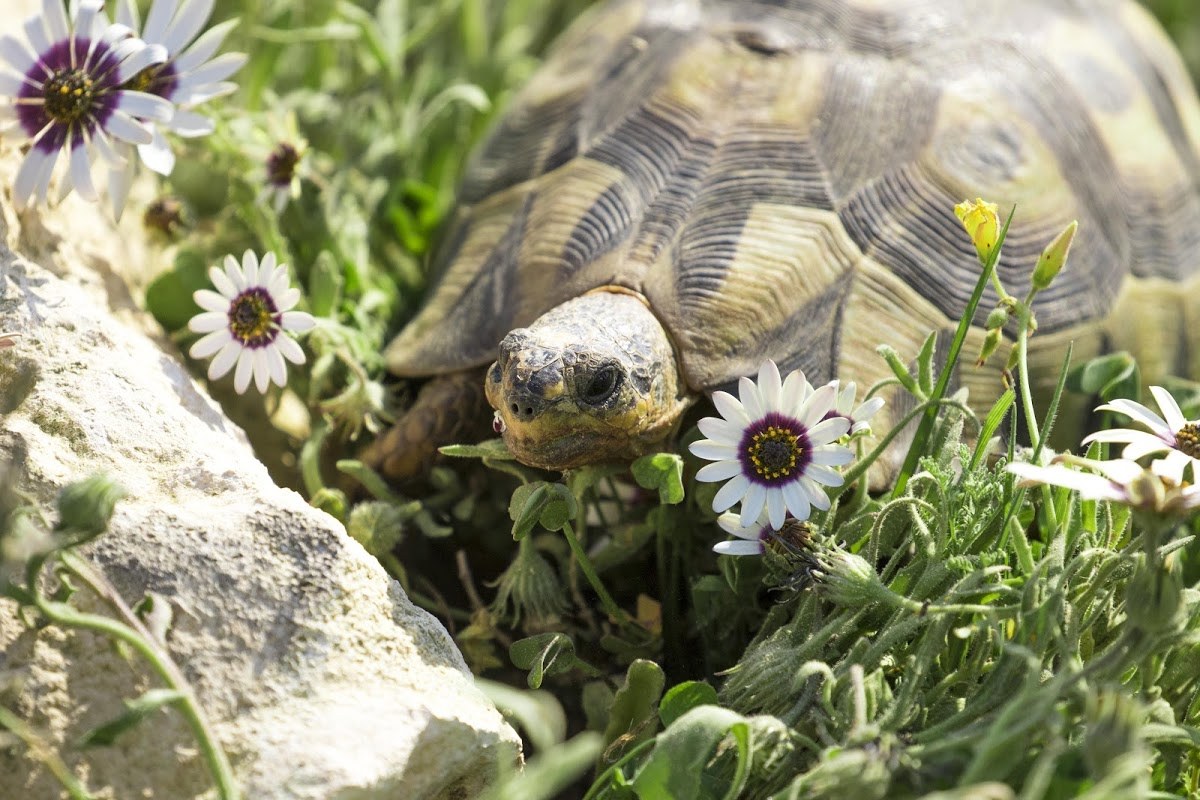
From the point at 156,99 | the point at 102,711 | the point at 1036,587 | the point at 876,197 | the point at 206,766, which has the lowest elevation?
the point at 1036,587

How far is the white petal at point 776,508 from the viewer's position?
69.7 inches

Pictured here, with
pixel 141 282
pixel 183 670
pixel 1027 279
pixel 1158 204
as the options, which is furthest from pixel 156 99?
pixel 1158 204

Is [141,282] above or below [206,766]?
above

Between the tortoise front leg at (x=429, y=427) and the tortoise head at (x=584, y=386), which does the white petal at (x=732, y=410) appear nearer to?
the tortoise head at (x=584, y=386)

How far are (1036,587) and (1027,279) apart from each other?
1.14 m

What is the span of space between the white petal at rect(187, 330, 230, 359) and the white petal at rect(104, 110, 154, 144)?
380 millimetres

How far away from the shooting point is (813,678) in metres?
1.64

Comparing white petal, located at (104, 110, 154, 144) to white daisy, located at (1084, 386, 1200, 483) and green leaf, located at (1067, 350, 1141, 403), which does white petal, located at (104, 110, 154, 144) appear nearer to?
white daisy, located at (1084, 386, 1200, 483)

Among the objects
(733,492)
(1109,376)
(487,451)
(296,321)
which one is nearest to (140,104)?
(296,321)

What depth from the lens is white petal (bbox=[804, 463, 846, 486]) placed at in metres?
1.77

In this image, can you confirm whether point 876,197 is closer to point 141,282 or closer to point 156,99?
point 156,99

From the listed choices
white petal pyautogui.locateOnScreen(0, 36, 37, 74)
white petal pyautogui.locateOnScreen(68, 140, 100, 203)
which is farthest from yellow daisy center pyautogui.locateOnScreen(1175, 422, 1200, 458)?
white petal pyautogui.locateOnScreen(0, 36, 37, 74)

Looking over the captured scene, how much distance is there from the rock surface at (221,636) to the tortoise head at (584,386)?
37 centimetres

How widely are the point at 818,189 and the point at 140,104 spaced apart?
1.34m
